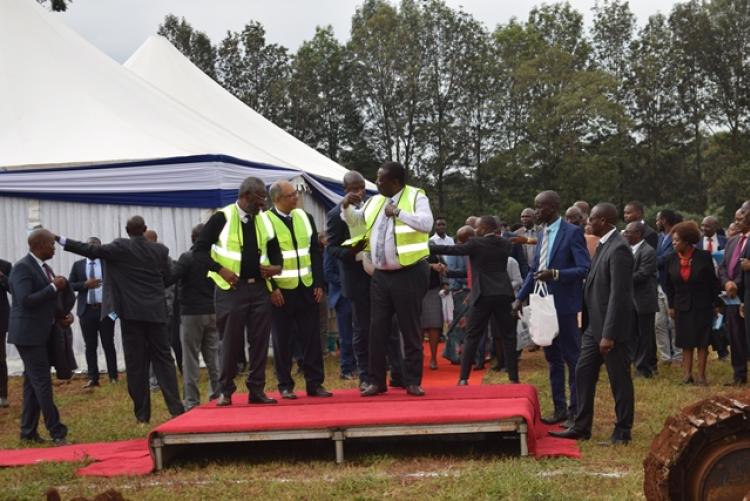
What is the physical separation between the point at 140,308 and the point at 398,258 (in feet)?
9.48

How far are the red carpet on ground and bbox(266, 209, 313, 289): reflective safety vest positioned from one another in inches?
39.6

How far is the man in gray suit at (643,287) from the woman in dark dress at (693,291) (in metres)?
0.28

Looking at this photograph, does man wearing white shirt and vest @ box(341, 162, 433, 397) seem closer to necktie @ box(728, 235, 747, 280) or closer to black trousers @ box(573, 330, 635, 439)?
black trousers @ box(573, 330, 635, 439)

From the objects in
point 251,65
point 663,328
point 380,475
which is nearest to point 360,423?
point 380,475

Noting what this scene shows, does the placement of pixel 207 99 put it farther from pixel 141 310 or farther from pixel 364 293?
pixel 364 293

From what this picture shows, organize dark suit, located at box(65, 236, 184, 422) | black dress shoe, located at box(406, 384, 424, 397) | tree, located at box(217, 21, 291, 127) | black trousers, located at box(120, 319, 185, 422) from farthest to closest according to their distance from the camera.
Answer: tree, located at box(217, 21, 291, 127)
black trousers, located at box(120, 319, 185, 422)
dark suit, located at box(65, 236, 184, 422)
black dress shoe, located at box(406, 384, 424, 397)

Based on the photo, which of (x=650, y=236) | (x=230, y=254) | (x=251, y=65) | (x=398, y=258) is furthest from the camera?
(x=251, y=65)

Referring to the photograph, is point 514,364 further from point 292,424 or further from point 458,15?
point 458,15

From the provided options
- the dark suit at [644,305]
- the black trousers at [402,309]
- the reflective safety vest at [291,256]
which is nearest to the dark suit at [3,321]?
the reflective safety vest at [291,256]

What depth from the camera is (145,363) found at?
900 centimetres

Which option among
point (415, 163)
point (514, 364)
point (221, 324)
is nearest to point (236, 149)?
point (514, 364)

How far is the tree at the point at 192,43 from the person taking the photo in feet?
166

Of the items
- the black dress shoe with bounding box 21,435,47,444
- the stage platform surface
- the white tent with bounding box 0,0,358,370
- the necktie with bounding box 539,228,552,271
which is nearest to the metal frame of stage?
the stage platform surface

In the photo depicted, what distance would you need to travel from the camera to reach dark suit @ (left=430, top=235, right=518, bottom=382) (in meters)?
9.80
